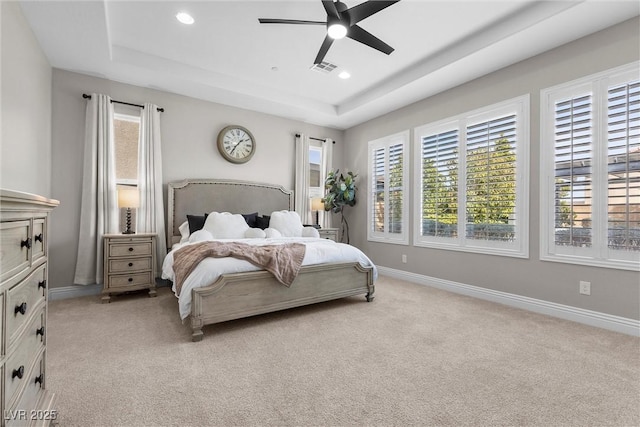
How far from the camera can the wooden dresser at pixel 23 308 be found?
875 mm

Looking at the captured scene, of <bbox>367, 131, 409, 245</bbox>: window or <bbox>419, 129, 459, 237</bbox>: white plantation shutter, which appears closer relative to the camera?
<bbox>419, 129, 459, 237</bbox>: white plantation shutter

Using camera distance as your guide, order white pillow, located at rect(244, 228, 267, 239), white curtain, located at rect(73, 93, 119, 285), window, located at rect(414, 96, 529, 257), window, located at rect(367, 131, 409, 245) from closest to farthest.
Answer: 1. window, located at rect(414, 96, 529, 257)
2. white curtain, located at rect(73, 93, 119, 285)
3. white pillow, located at rect(244, 228, 267, 239)
4. window, located at rect(367, 131, 409, 245)

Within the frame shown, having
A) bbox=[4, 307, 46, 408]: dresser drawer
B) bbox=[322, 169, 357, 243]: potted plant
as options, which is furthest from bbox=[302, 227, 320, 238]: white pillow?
bbox=[4, 307, 46, 408]: dresser drawer

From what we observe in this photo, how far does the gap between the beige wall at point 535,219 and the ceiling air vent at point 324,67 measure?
1482 millimetres

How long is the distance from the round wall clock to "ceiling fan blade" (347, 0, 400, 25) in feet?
9.23

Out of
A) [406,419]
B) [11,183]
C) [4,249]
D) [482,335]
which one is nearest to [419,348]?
[482,335]

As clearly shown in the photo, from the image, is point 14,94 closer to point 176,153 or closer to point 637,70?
point 176,153

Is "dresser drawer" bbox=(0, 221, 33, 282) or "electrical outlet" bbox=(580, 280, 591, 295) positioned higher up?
"dresser drawer" bbox=(0, 221, 33, 282)

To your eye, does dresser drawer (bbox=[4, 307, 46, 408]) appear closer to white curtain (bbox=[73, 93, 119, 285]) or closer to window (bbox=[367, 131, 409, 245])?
white curtain (bbox=[73, 93, 119, 285])

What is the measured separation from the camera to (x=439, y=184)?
424 cm

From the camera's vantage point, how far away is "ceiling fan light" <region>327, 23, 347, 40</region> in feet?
7.96

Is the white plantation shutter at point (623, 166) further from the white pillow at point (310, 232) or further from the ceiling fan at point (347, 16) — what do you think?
the white pillow at point (310, 232)

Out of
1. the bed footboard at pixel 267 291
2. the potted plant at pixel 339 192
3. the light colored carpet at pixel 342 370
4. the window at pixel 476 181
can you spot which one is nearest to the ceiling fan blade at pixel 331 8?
the bed footboard at pixel 267 291

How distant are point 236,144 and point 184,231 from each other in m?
1.57
